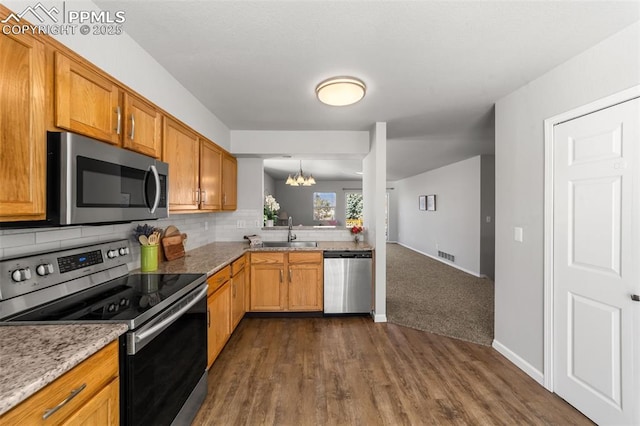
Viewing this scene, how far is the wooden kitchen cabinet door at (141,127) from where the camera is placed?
1.69 meters

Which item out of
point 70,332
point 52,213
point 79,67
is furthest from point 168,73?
point 70,332

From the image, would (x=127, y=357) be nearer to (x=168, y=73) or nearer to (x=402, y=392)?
(x=402, y=392)

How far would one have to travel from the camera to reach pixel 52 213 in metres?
1.20

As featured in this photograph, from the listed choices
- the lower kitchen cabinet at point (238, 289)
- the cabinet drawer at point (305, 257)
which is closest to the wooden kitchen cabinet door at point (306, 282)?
the cabinet drawer at point (305, 257)

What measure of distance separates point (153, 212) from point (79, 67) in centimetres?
84

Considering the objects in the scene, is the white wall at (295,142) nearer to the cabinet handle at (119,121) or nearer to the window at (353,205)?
the cabinet handle at (119,121)

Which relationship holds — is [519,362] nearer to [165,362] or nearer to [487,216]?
[165,362]

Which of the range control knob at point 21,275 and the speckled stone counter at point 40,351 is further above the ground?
the range control knob at point 21,275

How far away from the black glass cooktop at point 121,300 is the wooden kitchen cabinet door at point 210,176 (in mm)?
1119

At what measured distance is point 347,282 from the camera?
11.2ft

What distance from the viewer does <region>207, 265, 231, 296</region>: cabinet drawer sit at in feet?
7.33

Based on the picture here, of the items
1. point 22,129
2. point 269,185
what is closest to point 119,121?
point 22,129

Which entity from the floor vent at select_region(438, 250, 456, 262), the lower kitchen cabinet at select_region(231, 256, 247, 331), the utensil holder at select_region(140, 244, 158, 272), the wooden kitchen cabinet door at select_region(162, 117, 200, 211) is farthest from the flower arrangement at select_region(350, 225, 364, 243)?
the floor vent at select_region(438, 250, 456, 262)

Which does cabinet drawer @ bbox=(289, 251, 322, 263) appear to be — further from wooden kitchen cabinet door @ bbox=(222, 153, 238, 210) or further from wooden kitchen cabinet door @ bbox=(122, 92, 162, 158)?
wooden kitchen cabinet door @ bbox=(122, 92, 162, 158)
